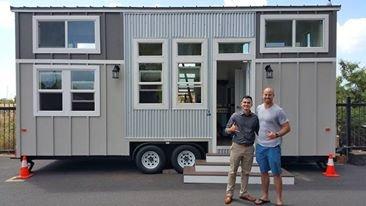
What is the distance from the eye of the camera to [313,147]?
9.76 metres

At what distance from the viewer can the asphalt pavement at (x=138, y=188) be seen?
7.23 meters

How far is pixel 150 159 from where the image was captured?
9.78 m

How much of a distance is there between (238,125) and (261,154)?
607 millimetres

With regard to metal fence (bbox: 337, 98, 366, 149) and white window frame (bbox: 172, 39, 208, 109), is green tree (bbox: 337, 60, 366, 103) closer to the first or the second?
metal fence (bbox: 337, 98, 366, 149)

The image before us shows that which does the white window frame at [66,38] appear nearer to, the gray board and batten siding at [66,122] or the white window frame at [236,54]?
the gray board and batten siding at [66,122]

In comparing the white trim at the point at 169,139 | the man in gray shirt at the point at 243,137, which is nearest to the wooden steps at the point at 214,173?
the white trim at the point at 169,139

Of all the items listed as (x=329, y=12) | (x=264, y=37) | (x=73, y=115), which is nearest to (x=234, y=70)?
(x=264, y=37)

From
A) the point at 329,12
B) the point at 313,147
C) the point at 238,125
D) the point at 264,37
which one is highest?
the point at 329,12

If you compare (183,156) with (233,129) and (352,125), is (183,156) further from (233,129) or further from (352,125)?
(352,125)

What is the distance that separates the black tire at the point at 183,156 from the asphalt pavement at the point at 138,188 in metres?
0.23

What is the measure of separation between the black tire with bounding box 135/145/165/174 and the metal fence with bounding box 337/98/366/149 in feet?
17.4

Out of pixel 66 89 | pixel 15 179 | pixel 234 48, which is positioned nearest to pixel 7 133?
pixel 15 179

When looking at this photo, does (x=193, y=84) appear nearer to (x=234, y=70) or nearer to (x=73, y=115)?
(x=234, y=70)

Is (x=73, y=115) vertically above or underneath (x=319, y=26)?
underneath
